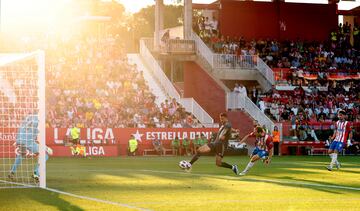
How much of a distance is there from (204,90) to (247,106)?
17.7ft

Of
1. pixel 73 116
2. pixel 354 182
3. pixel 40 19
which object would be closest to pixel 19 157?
pixel 354 182

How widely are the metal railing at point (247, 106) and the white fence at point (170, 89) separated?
1721 mm

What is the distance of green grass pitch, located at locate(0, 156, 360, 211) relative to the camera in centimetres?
1560

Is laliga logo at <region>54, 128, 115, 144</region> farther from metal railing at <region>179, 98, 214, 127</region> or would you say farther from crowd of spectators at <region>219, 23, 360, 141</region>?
crowd of spectators at <region>219, 23, 360, 141</region>

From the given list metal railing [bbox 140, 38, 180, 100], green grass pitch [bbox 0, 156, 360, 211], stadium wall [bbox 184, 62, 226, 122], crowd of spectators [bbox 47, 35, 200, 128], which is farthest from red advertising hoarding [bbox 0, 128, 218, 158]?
green grass pitch [bbox 0, 156, 360, 211]

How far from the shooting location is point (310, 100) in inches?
2004

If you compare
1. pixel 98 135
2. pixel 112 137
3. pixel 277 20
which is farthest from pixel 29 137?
pixel 277 20

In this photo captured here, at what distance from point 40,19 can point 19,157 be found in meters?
42.9

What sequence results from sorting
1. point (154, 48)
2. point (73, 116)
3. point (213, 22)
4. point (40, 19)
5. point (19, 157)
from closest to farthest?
point (19, 157) < point (73, 116) < point (154, 48) < point (213, 22) < point (40, 19)

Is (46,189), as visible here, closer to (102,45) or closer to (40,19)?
(102,45)

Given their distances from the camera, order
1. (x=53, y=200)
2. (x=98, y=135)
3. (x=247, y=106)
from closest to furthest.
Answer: (x=53, y=200)
(x=98, y=135)
(x=247, y=106)

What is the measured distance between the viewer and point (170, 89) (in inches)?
2042

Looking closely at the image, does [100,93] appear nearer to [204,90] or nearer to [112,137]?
[112,137]

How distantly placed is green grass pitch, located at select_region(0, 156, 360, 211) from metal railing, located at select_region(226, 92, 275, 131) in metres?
21.3
